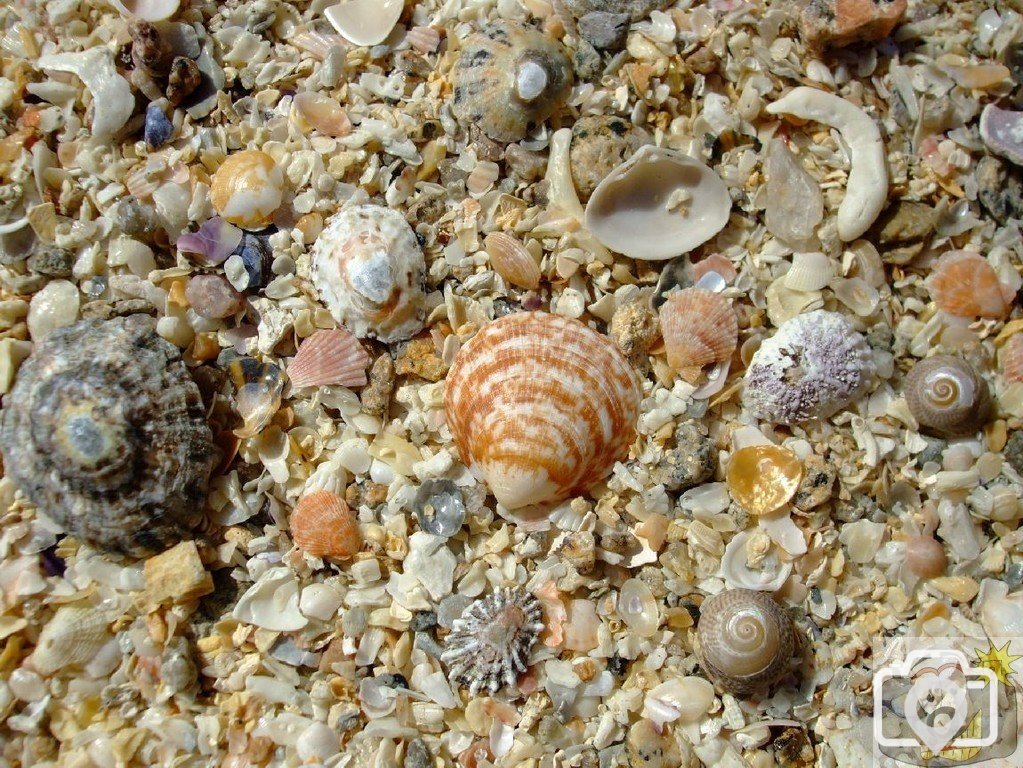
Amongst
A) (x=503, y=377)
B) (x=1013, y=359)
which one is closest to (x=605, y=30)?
(x=503, y=377)

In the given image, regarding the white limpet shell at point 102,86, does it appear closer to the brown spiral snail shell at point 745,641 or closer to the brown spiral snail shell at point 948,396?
the brown spiral snail shell at point 745,641

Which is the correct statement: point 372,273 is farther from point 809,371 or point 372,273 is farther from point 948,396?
point 948,396

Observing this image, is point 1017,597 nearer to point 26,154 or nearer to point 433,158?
point 433,158

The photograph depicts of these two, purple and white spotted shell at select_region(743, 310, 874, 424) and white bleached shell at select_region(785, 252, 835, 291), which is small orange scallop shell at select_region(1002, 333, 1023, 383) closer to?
purple and white spotted shell at select_region(743, 310, 874, 424)

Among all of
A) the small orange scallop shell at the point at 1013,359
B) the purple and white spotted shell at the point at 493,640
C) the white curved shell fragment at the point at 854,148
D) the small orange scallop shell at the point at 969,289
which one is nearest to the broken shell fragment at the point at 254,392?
the purple and white spotted shell at the point at 493,640

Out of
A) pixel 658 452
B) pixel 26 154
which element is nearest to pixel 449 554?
pixel 658 452

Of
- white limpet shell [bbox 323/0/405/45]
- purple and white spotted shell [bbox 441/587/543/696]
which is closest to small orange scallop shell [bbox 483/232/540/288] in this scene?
white limpet shell [bbox 323/0/405/45]
